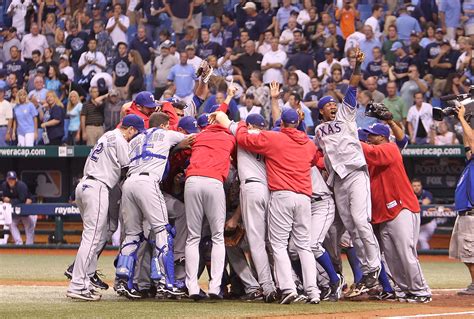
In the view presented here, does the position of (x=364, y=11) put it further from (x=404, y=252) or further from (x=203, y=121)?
(x=404, y=252)

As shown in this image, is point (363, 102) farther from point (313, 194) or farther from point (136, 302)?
point (136, 302)

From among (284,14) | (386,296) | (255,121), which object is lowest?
(386,296)

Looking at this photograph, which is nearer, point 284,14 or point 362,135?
point 362,135

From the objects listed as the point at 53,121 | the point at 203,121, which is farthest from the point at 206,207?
the point at 53,121

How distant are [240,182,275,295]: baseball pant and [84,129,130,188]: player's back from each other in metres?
1.38

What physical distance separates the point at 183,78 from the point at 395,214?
10.3 metres

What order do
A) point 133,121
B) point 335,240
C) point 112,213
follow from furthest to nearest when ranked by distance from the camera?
point 112,213 < point 335,240 < point 133,121

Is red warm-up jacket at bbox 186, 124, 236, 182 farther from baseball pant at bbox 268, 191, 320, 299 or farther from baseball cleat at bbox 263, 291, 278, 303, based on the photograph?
baseball cleat at bbox 263, 291, 278, 303

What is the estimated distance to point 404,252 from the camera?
1142 cm

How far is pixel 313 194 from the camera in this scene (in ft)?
38.2

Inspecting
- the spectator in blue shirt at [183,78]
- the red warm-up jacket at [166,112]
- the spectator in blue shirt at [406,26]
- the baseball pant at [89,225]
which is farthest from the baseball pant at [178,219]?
the spectator in blue shirt at [406,26]

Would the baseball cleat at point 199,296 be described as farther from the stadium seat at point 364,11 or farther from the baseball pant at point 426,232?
the stadium seat at point 364,11

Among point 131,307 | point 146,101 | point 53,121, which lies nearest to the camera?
point 131,307

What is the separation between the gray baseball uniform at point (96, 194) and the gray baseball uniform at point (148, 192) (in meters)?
0.18
